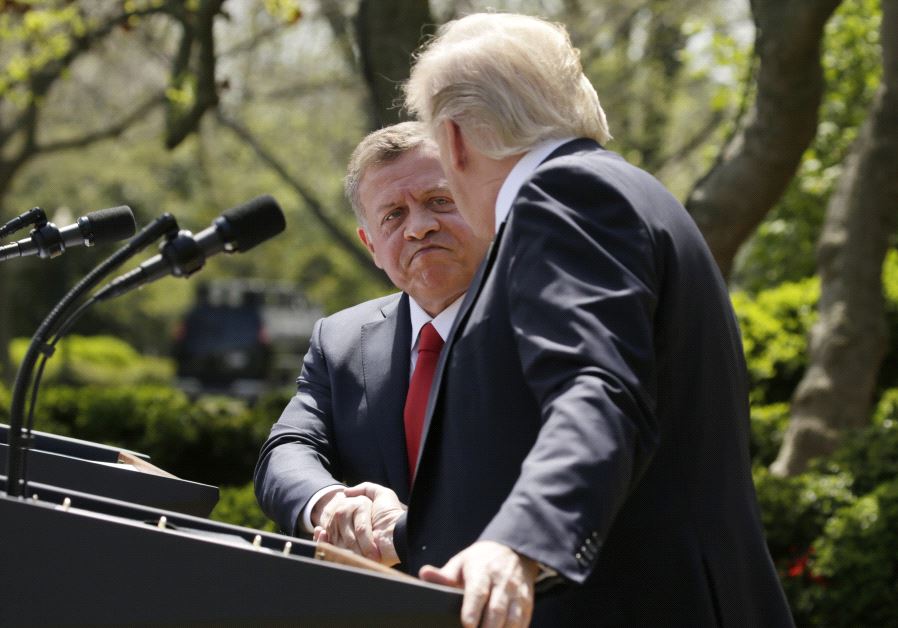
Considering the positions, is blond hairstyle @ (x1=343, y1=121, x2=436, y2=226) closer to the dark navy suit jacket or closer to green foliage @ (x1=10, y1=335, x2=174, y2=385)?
the dark navy suit jacket

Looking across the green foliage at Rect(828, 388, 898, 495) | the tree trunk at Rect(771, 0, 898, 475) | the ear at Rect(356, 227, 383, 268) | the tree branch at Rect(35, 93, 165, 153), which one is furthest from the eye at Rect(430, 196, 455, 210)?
the tree branch at Rect(35, 93, 165, 153)

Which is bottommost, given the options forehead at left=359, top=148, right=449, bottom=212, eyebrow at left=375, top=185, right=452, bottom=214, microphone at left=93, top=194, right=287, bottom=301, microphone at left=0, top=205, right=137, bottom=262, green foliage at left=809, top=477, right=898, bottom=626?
green foliage at left=809, top=477, right=898, bottom=626

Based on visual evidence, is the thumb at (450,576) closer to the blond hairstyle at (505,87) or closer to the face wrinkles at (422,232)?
the blond hairstyle at (505,87)

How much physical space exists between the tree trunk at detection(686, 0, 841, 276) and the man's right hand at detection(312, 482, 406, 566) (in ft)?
11.7

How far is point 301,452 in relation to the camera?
10.7 feet

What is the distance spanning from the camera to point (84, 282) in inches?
78.5

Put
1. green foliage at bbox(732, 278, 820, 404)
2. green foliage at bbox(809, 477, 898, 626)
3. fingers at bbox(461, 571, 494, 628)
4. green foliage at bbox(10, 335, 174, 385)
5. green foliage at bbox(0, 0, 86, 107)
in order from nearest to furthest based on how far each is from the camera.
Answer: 1. fingers at bbox(461, 571, 494, 628)
2. green foliage at bbox(809, 477, 898, 626)
3. green foliage at bbox(732, 278, 820, 404)
4. green foliage at bbox(0, 0, 86, 107)
5. green foliage at bbox(10, 335, 174, 385)

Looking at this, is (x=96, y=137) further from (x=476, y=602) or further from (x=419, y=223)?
(x=476, y=602)

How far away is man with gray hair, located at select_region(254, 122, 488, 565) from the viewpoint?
3213mm

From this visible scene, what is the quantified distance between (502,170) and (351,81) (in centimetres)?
1417

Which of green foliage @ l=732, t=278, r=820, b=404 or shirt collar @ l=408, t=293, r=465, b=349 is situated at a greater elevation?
shirt collar @ l=408, t=293, r=465, b=349

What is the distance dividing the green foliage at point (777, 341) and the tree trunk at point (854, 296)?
1938mm

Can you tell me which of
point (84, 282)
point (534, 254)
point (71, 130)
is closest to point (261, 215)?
point (84, 282)

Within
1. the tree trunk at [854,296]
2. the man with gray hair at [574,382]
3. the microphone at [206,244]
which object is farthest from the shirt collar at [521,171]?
the tree trunk at [854,296]
